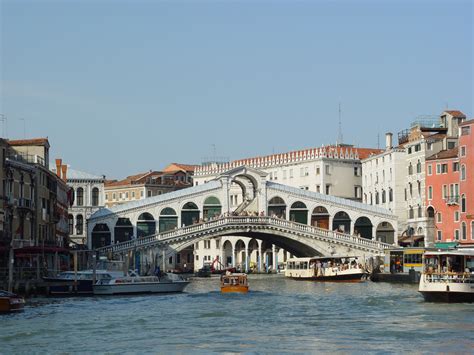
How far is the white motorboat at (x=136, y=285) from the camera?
4903 centimetres

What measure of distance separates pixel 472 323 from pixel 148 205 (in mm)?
39611

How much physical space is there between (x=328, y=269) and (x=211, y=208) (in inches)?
426

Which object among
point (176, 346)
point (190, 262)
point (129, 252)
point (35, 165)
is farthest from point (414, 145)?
point (176, 346)

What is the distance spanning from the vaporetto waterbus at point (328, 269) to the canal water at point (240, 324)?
46.8 ft

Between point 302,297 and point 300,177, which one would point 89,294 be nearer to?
point 302,297

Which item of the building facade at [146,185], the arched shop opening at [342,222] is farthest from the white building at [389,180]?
the building facade at [146,185]

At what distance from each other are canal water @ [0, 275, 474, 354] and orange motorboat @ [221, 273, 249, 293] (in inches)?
86.9

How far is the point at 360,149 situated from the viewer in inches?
3452

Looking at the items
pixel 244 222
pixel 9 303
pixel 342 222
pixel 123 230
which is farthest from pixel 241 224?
pixel 9 303

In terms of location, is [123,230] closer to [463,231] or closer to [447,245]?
[447,245]

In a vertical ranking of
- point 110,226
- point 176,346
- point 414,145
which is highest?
point 414,145

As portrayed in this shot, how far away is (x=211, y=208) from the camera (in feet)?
240

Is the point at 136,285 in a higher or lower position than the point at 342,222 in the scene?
lower

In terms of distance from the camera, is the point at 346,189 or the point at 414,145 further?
the point at 346,189
